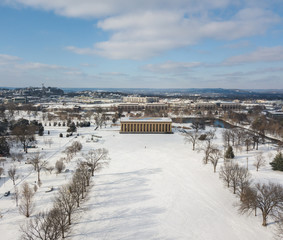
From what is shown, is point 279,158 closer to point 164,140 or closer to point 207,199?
point 207,199

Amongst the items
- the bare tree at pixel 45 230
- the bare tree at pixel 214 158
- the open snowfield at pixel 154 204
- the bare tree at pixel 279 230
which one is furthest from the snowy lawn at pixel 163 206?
the bare tree at pixel 45 230

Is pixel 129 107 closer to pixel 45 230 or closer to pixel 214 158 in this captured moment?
pixel 214 158

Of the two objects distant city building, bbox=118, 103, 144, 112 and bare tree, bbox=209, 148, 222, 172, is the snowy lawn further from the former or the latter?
distant city building, bbox=118, 103, 144, 112

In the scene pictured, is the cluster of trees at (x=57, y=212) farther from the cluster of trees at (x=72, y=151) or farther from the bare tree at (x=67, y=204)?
the cluster of trees at (x=72, y=151)

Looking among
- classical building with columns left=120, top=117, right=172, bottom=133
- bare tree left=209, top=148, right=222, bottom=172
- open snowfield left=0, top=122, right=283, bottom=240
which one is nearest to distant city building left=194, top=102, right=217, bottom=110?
classical building with columns left=120, top=117, right=172, bottom=133

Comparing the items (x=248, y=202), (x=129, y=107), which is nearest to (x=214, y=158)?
(x=248, y=202)

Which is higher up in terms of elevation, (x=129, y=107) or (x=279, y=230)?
(x=129, y=107)
